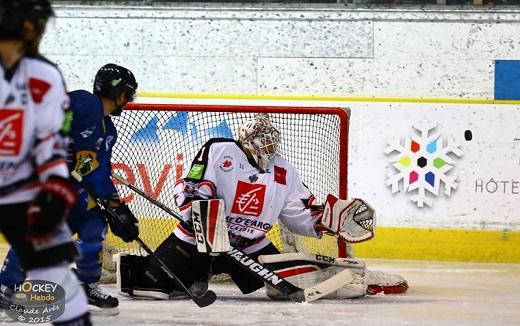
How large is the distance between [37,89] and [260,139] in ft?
6.88

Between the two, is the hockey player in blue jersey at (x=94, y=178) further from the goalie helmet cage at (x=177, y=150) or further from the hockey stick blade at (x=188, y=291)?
the goalie helmet cage at (x=177, y=150)

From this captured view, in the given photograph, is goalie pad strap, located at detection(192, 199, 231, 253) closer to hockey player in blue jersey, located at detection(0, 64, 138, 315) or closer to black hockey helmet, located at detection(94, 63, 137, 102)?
hockey player in blue jersey, located at detection(0, 64, 138, 315)

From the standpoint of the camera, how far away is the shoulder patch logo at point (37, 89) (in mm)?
2418

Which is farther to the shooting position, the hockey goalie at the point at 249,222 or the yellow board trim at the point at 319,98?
the yellow board trim at the point at 319,98

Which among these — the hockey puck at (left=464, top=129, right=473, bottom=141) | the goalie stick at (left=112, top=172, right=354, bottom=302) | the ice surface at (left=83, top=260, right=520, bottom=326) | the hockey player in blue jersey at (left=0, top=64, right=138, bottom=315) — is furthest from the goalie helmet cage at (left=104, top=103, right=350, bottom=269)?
the hockey player in blue jersey at (left=0, top=64, right=138, bottom=315)

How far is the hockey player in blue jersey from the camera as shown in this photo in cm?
380

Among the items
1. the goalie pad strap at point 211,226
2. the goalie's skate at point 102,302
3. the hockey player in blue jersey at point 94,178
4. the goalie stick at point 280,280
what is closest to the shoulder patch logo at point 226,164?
A: the goalie pad strap at point 211,226

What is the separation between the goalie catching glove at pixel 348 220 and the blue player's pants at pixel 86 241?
960 mm

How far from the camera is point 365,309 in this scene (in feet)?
14.0

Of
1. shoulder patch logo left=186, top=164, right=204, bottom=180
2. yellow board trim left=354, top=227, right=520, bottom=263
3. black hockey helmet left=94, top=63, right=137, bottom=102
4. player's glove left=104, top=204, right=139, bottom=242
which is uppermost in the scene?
black hockey helmet left=94, top=63, right=137, bottom=102

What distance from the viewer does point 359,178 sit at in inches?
228

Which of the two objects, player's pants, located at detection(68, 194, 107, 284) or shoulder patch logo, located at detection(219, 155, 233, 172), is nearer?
player's pants, located at detection(68, 194, 107, 284)

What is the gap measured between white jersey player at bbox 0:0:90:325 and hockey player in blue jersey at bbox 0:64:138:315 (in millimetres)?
1331

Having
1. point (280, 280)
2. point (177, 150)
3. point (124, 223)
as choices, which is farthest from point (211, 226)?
point (177, 150)
